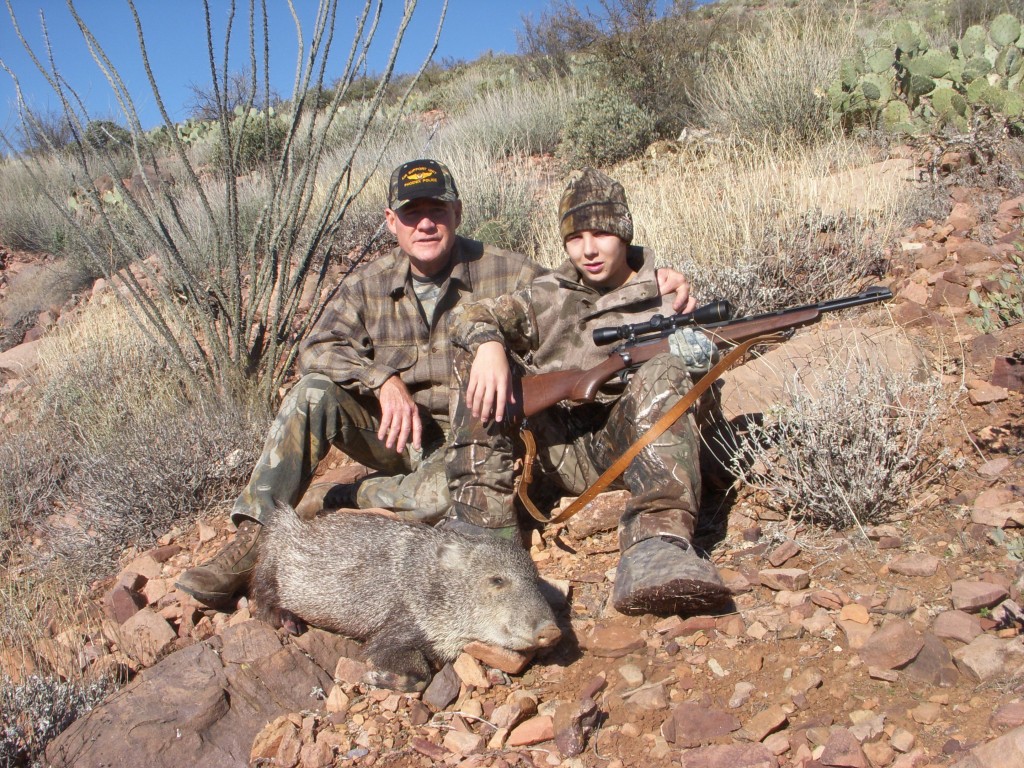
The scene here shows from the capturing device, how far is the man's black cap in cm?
400

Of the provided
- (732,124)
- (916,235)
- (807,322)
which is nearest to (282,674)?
(807,322)

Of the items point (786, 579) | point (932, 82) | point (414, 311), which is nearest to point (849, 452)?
point (786, 579)

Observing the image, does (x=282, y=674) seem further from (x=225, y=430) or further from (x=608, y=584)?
(x=225, y=430)

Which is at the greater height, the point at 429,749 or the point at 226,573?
the point at 226,573

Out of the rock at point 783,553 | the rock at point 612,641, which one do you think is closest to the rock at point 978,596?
the rock at point 783,553

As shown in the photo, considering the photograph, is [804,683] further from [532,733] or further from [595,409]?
[595,409]

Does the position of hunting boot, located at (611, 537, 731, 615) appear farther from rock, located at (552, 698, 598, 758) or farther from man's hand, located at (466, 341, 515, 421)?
man's hand, located at (466, 341, 515, 421)

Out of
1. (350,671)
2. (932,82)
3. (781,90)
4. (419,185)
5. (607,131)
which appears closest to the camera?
(350,671)

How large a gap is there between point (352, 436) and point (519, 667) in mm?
1682

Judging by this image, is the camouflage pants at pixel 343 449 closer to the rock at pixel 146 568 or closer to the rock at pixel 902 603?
the rock at pixel 146 568

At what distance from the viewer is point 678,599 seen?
275 centimetres

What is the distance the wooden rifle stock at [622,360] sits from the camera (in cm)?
333

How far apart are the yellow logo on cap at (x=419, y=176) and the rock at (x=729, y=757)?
2.83 metres

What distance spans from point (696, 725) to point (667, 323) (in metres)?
1.68
